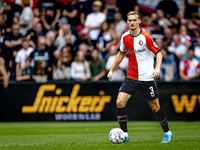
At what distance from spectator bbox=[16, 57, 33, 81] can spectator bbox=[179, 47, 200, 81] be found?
5501 mm

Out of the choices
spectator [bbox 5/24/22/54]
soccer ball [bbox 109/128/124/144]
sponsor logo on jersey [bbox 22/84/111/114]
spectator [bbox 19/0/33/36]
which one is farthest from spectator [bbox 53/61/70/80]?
soccer ball [bbox 109/128/124/144]

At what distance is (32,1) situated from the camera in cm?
1600

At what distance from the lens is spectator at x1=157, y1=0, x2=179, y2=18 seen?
15931mm

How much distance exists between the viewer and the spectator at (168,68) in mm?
12805

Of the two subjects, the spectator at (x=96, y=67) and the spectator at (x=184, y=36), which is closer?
the spectator at (x=96, y=67)

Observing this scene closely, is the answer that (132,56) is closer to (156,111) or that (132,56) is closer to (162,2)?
(156,111)

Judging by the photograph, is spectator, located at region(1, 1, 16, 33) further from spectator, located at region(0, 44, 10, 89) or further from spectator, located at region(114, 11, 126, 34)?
spectator, located at region(114, 11, 126, 34)

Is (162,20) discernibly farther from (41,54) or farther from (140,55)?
(140,55)

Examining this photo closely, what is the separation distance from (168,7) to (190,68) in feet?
14.1

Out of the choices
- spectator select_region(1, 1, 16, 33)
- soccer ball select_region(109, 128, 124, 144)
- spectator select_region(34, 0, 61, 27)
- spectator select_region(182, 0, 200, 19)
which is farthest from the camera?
spectator select_region(182, 0, 200, 19)

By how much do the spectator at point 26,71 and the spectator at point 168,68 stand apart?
15.7 feet

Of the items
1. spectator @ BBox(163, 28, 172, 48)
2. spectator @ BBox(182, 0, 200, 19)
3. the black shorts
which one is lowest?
spectator @ BBox(163, 28, 172, 48)

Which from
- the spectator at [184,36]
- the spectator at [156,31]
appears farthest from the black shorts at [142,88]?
the spectator at [184,36]

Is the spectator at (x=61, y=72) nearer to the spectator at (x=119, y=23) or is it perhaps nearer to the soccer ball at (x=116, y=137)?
the spectator at (x=119, y=23)
